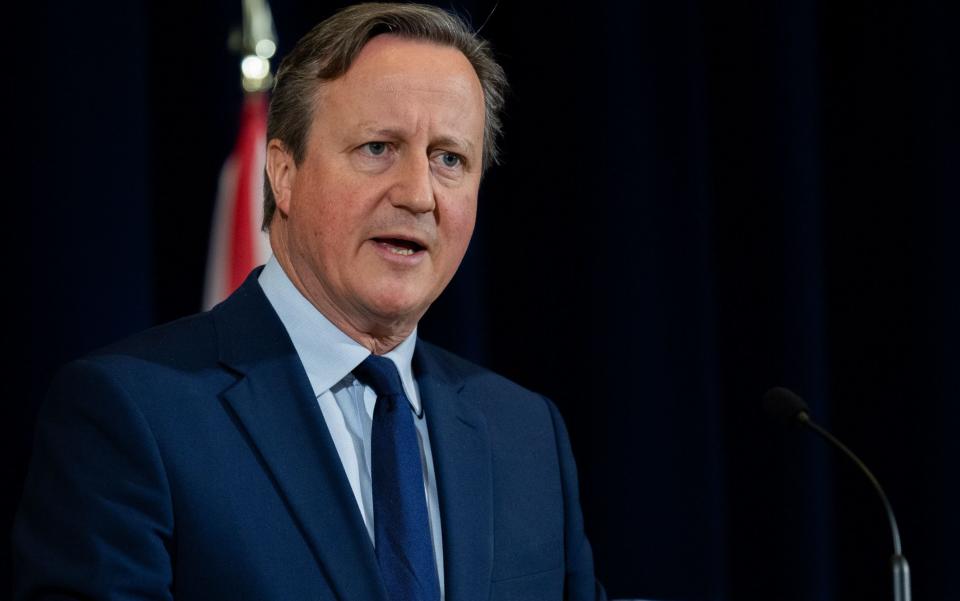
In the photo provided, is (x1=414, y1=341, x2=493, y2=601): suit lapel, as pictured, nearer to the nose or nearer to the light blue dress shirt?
the light blue dress shirt

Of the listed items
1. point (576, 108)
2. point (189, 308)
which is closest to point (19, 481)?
point (189, 308)

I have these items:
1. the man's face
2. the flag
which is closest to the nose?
the man's face

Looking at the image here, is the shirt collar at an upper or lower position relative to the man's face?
lower

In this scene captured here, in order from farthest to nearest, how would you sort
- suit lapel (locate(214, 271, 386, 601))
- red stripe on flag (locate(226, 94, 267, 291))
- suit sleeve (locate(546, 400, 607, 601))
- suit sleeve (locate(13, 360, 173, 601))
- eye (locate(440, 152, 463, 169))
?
red stripe on flag (locate(226, 94, 267, 291))
suit sleeve (locate(546, 400, 607, 601))
eye (locate(440, 152, 463, 169))
suit lapel (locate(214, 271, 386, 601))
suit sleeve (locate(13, 360, 173, 601))

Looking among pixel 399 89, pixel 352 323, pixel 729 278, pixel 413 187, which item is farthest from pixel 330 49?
pixel 729 278

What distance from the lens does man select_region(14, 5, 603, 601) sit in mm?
1304

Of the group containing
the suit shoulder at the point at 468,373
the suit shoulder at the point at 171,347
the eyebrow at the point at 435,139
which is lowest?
the suit shoulder at the point at 468,373

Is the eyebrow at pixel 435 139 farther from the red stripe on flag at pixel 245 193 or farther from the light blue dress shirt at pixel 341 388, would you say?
the red stripe on flag at pixel 245 193

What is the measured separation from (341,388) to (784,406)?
60 cm

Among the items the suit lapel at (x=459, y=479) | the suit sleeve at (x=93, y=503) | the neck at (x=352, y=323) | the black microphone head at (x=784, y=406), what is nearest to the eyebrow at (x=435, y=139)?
the neck at (x=352, y=323)

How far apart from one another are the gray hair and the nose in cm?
15

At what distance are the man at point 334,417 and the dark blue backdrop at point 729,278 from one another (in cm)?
99

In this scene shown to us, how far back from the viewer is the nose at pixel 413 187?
58.8 inches

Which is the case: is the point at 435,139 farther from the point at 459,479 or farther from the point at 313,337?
the point at 459,479
